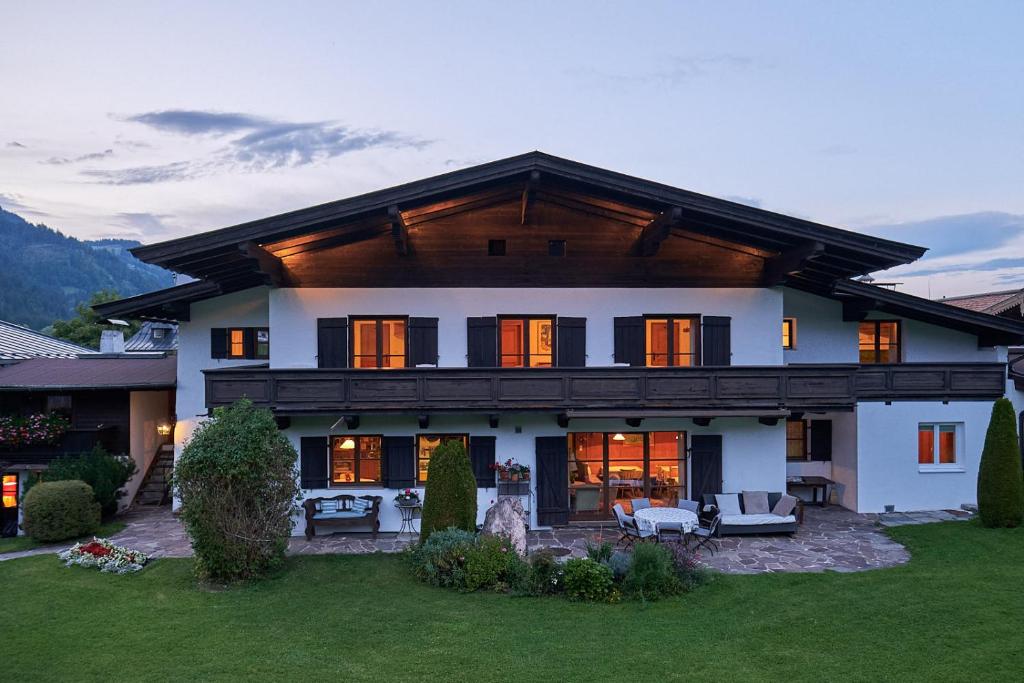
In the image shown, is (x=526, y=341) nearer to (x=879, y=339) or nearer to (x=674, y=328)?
(x=674, y=328)

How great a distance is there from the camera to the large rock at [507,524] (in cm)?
1110

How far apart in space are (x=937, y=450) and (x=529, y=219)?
1309cm

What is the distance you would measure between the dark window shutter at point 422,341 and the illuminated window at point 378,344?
0.34m

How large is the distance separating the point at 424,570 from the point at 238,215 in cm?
4891

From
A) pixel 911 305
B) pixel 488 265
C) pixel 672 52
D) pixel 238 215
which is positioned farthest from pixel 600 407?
pixel 238 215

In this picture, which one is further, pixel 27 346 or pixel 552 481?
pixel 27 346

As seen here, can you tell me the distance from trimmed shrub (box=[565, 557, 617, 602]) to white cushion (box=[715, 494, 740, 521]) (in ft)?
18.6

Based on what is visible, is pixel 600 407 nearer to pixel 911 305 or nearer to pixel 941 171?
pixel 911 305

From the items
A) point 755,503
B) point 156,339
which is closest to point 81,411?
point 156,339

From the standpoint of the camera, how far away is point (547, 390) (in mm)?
13523

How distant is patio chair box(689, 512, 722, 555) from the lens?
1229 centimetres

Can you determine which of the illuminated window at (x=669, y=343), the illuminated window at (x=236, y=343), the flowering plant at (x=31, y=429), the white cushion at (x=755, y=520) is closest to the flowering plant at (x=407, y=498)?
the illuminated window at (x=236, y=343)

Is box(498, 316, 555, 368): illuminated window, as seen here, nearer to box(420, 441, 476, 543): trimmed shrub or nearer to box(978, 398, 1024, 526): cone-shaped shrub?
box(420, 441, 476, 543): trimmed shrub

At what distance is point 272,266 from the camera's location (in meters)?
13.7
